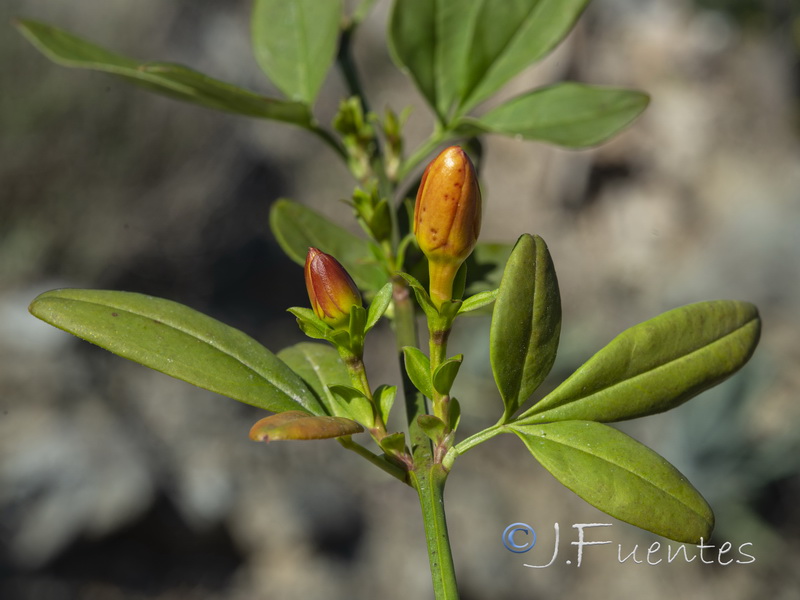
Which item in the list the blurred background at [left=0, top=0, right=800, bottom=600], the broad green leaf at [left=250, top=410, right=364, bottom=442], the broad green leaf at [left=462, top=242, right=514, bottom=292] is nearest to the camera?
the broad green leaf at [left=250, top=410, right=364, bottom=442]

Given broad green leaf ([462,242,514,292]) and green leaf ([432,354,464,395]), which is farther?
broad green leaf ([462,242,514,292])

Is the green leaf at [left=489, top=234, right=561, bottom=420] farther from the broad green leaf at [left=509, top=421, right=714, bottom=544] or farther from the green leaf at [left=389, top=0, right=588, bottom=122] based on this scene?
the green leaf at [left=389, top=0, right=588, bottom=122]

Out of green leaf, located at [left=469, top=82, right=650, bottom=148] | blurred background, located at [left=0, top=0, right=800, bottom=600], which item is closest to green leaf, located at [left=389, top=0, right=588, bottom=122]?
green leaf, located at [left=469, top=82, right=650, bottom=148]

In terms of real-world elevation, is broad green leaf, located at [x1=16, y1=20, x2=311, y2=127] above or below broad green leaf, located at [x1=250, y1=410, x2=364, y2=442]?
above

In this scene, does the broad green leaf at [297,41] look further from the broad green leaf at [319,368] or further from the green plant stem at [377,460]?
the green plant stem at [377,460]

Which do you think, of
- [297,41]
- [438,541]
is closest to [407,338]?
[438,541]
